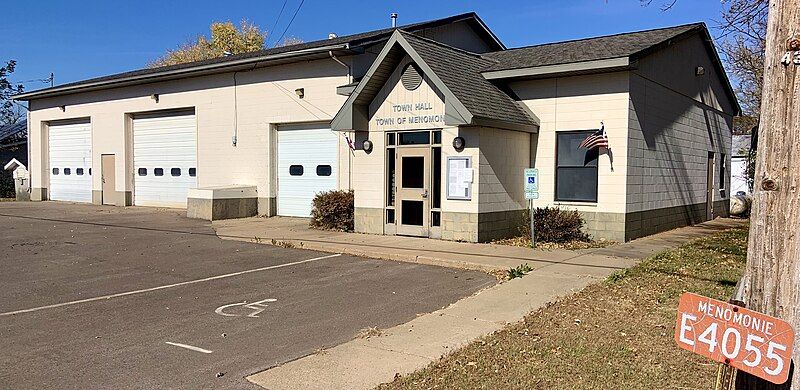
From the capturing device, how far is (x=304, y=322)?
729 centimetres

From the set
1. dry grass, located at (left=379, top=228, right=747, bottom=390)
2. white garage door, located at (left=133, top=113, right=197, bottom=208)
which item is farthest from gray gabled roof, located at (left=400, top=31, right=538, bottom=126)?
white garage door, located at (left=133, top=113, right=197, bottom=208)

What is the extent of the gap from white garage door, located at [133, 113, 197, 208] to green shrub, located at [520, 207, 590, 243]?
1460cm

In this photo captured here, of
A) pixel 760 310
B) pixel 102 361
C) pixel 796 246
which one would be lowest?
pixel 102 361

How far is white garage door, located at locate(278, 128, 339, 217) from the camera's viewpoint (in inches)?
776

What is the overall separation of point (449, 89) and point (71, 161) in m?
23.3

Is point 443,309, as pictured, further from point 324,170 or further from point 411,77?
point 324,170

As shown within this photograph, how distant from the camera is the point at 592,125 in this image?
14.7m

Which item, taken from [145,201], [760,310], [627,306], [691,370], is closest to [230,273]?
[627,306]

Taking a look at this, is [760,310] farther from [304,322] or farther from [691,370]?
[304,322]

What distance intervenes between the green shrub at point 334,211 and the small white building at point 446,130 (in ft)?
1.89

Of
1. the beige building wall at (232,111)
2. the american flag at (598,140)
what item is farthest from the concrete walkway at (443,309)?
the beige building wall at (232,111)

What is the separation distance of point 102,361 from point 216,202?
1427cm

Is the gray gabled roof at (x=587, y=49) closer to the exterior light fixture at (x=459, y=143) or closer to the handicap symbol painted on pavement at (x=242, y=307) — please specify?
the exterior light fixture at (x=459, y=143)

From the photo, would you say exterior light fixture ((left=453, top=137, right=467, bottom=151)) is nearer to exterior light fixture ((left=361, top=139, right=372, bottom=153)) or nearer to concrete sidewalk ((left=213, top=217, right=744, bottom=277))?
concrete sidewalk ((left=213, top=217, right=744, bottom=277))
